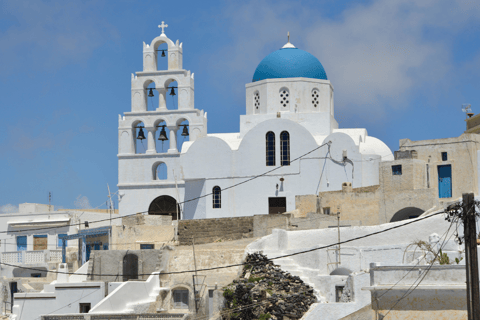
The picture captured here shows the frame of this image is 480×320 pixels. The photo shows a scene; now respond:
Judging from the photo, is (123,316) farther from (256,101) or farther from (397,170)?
(256,101)

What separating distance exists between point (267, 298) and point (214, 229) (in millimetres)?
7455

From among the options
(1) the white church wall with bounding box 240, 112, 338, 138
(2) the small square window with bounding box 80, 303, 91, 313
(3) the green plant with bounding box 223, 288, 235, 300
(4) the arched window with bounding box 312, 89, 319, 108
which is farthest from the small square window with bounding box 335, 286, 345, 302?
(4) the arched window with bounding box 312, 89, 319, 108

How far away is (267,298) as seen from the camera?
2094cm

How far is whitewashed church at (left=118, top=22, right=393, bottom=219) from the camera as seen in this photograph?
2980cm

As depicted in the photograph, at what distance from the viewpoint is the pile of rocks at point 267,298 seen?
814 inches

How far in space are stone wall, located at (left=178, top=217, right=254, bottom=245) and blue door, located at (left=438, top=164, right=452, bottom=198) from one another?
679 cm

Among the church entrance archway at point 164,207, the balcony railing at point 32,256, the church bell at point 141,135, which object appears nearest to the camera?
the balcony railing at point 32,256

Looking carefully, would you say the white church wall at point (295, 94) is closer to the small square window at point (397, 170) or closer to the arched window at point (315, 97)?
the arched window at point (315, 97)

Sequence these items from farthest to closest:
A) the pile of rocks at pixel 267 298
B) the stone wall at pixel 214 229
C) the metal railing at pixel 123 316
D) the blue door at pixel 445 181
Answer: the blue door at pixel 445 181, the stone wall at pixel 214 229, the metal railing at pixel 123 316, the pile of rocks at pixel 267 298

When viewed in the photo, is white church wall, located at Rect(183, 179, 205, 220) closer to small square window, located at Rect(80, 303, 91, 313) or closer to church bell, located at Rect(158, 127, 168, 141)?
church bell, located at Rect(158, 127, 168, 141)

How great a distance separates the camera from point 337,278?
813 inches

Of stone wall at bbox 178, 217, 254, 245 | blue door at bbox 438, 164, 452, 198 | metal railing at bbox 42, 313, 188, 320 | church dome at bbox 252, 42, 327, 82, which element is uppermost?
church dome at bbox 252, 42, 327, 82

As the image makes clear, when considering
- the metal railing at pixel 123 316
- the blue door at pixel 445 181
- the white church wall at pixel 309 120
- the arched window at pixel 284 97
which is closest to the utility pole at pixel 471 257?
the metal railing at pixel 123 316

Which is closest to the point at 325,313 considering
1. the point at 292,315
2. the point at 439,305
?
the point at 292,315
